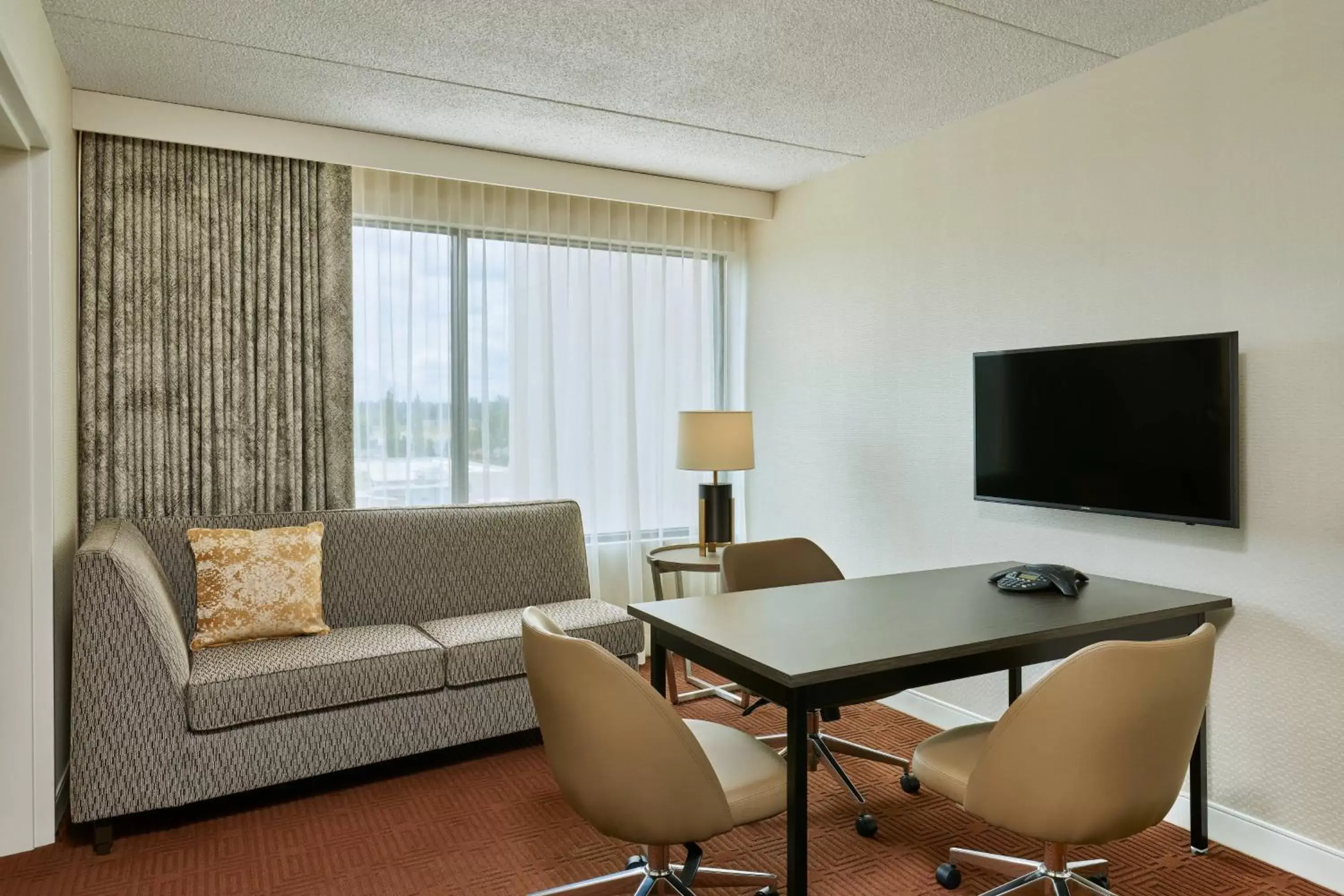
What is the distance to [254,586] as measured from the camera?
3.30 meters

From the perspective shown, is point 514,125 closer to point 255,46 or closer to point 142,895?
point 255,46

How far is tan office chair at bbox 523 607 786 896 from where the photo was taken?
192 cm

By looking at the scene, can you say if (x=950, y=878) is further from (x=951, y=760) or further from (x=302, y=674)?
(x=302, y=674)

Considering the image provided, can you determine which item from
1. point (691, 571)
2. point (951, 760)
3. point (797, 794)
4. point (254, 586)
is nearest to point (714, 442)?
point (691, 571)

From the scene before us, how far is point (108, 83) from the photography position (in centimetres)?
330

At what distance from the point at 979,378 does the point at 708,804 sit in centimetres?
217

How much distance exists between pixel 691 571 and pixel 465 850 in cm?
172

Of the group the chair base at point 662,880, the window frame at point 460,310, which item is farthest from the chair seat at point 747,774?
the window frame at point 460,310

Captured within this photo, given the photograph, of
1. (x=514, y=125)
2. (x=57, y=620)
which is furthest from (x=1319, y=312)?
(x=57, y=620)

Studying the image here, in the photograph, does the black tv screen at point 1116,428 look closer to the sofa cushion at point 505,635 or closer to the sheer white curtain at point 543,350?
the sofa cushion at point 505,635

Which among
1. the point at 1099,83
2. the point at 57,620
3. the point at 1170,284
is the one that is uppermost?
the point at 1099,83

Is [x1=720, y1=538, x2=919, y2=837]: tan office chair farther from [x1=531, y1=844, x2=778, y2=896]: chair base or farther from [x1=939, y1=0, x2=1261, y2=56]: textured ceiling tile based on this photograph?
[x1=939, y1=0, x2=1261, y2=56]: textured ceiling tile

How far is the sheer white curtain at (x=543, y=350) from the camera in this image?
4145mm

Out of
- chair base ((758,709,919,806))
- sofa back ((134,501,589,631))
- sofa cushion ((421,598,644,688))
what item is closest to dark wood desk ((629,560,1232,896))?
chair base ((758,709,919,806))
